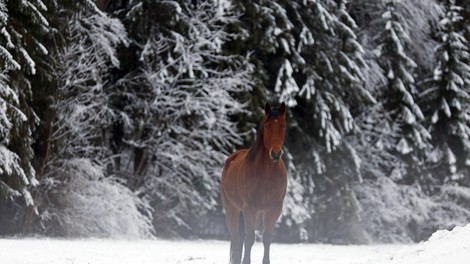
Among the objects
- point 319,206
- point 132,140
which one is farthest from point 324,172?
point 132,140

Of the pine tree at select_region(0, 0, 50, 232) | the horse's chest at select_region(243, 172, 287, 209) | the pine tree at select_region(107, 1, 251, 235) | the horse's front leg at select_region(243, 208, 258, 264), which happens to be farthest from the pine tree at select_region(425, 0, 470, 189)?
the horse's front leg at select_region(243, 208, 258, 264)

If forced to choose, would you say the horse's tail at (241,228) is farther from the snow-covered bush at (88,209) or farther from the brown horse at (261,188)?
the snow-covered bush at (88,209)

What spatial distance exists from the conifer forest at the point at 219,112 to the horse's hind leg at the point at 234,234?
5963 mm

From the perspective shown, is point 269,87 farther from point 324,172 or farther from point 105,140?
point 105,140

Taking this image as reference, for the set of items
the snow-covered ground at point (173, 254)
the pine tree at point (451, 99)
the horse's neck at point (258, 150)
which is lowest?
the snow-covered ground at point (173, 254)

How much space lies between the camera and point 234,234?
35.9ft

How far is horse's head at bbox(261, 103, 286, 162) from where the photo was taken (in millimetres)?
9250

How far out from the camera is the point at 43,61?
17.3m

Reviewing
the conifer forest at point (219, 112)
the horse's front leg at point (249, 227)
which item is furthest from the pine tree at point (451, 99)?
the horse's front leg at point (249, 227)

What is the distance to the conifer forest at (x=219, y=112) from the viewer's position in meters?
18.2

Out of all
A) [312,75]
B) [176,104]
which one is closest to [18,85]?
[176,104]

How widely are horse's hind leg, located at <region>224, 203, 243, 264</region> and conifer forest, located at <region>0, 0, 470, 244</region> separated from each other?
5963mm

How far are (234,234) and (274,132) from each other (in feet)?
7.26

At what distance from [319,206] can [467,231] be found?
15.9m
